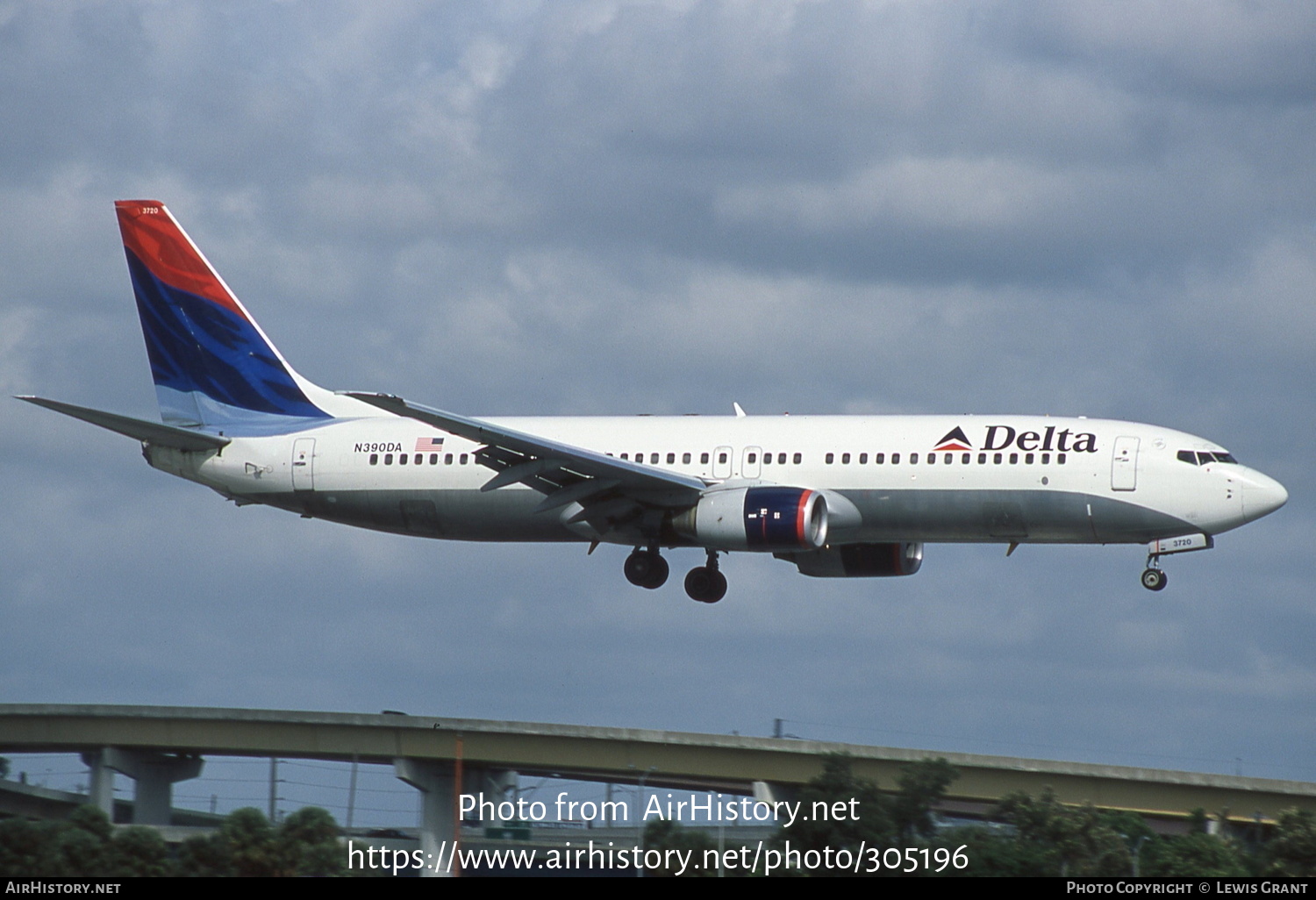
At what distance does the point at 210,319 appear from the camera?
65.1m

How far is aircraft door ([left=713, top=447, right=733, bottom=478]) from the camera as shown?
56.7 m

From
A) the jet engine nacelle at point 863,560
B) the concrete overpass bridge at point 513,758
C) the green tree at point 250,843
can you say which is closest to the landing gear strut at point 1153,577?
the jet engine nacelle at point 863,560

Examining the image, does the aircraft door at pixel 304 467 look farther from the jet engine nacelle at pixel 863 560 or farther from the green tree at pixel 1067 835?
the green tree at pixel 1067 835

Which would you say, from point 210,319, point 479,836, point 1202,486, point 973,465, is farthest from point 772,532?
point 479,836

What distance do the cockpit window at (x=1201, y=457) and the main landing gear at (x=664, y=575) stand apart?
14671mm

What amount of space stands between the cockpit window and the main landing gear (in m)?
14.7

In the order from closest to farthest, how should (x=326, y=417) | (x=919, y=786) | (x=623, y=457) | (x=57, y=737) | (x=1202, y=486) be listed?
(x=1202, y=486) → (x=623, y=457) → (x=326, y=417) → (x=919, y=786) → (x=57, y=737)

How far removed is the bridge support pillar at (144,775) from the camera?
274 ft

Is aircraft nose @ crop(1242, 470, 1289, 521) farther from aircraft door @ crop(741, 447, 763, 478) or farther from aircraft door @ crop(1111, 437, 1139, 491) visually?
aircraft door @ crop(741, 447, 763, 478)

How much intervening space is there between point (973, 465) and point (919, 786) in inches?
702

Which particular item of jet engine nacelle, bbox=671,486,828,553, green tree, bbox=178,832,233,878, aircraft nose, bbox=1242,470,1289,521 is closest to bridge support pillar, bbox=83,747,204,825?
green tree, bbox=178,832,233,878

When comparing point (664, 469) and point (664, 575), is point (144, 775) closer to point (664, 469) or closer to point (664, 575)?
point (664, 575)

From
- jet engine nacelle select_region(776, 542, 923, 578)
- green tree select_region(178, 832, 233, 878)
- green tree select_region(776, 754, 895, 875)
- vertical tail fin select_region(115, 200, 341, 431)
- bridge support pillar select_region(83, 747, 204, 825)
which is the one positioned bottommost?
green tree select_region(178, 832, 233, 878)
